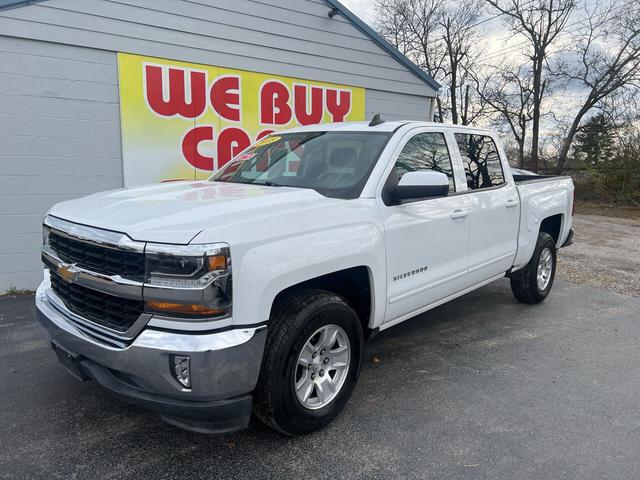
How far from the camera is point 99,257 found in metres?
2.55

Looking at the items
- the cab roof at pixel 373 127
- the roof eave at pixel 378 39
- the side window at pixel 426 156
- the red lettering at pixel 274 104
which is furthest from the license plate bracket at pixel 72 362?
the roof eave at pixel 378 39

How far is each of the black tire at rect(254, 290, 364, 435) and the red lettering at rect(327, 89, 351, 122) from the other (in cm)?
607

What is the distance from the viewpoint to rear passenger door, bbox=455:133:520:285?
13.9 ft

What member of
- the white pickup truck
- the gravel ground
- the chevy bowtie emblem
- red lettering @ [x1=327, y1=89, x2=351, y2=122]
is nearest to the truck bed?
the white pickup truck

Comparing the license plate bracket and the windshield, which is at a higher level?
the windshield

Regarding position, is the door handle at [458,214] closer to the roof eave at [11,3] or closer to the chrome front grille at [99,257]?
the chrome front grille at [99,257]

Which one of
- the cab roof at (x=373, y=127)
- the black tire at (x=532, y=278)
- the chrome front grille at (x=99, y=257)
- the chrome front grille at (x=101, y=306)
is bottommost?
the black tire at (x=532, y=278)

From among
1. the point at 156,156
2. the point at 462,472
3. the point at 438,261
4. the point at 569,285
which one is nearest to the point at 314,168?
the point at 438,261

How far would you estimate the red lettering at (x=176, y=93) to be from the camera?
6.59 meters

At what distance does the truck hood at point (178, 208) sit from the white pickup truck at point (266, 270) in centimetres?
1

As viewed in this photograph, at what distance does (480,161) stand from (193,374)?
3.43 meters

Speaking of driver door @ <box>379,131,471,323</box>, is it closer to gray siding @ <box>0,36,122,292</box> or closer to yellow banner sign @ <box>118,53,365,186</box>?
yellow banner sign @ <box>118,53,365,186</box>

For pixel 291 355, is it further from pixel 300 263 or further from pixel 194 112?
pixel 194 112

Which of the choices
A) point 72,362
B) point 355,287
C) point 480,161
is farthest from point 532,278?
point 72,362
